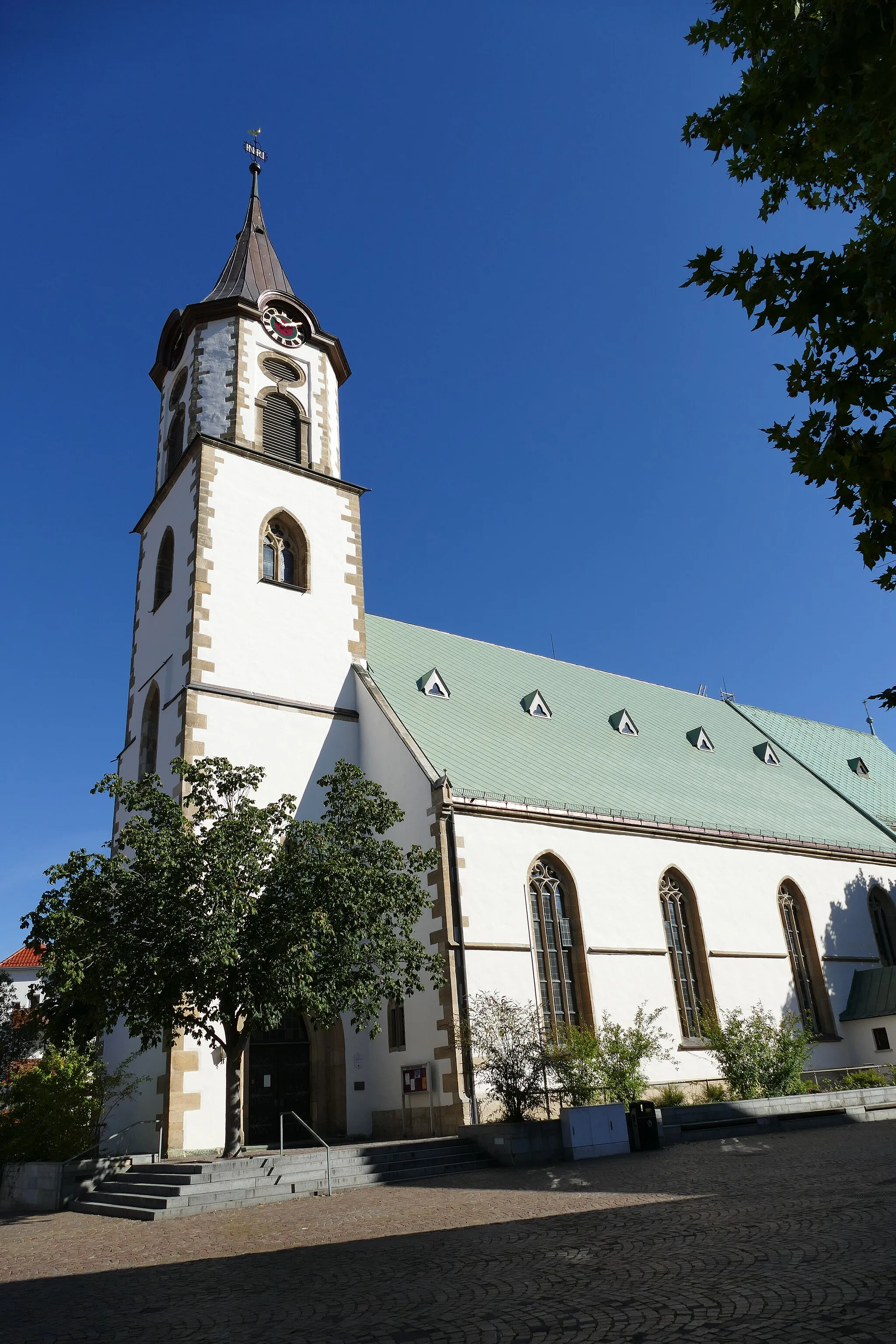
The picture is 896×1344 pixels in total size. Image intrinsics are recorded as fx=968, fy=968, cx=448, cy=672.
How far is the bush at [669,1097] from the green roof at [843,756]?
14436mm

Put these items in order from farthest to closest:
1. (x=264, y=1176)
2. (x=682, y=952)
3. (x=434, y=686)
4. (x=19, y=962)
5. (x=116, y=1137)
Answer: (x=19, y=962) < (x=434, y=686) < (x=682, y=952) < (x=116, y=1137) < (x=264, y=1176)

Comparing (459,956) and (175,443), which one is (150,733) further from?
(459,956)

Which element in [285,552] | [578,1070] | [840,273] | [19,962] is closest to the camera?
[840,273]

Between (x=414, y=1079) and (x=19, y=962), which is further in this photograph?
(x=19, y=962)

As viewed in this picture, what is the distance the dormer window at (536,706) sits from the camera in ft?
83.8

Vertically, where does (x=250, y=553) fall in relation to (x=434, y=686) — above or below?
above

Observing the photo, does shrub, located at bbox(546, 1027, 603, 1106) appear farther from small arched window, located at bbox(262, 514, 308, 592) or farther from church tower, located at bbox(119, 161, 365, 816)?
small arched window, located at bbox(262, 514, 308, 592)

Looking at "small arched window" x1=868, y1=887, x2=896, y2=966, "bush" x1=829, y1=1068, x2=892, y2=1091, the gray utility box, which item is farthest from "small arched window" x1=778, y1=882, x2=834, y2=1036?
the gray utility box

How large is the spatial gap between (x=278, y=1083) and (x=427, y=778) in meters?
6.43

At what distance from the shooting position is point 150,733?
21.9 meters

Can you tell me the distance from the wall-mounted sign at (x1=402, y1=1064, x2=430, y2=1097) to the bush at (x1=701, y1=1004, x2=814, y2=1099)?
648cm

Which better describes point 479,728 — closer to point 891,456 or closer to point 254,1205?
point 254,1205

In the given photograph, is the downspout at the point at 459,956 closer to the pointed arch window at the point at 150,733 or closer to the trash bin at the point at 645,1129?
the trash bin at the point at 645,1129

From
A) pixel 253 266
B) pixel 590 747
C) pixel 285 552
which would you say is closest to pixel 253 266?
pixel 253 266
